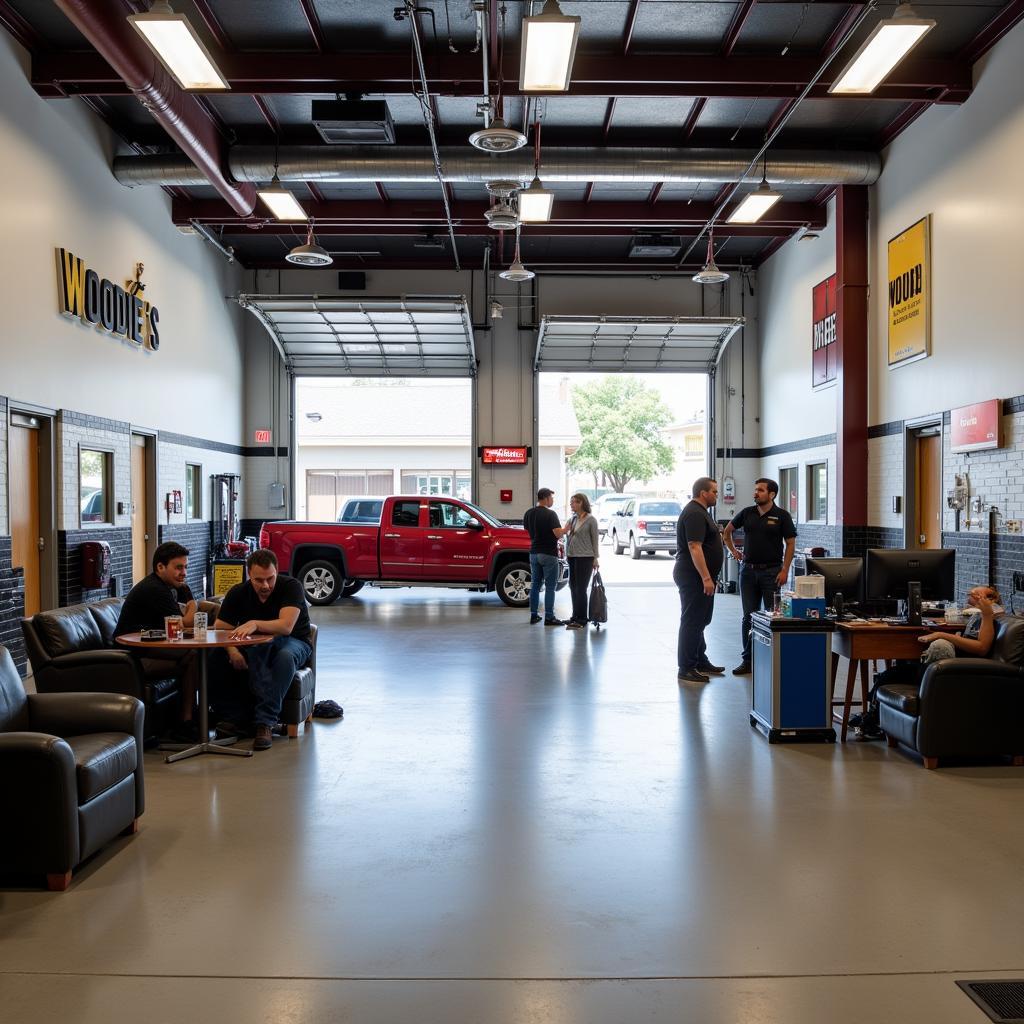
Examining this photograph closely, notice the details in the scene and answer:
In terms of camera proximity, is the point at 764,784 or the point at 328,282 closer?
the point at 764,784

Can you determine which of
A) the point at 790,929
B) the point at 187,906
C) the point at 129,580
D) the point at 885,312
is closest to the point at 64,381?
the point at 129,580

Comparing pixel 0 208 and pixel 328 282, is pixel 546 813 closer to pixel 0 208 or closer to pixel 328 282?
pixel 0 208

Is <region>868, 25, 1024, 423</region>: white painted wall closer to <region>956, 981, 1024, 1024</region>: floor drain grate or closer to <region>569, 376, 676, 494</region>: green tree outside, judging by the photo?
<region>956, 981, 1024, 1024</region>: floor drain grate

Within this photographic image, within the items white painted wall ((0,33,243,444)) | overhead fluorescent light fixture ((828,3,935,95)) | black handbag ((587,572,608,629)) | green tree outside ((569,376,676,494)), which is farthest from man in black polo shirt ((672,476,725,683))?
green tree outside ((569,376,676,494))

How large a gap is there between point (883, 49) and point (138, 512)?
393 inches

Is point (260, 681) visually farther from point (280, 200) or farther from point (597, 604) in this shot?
point (280, 200)

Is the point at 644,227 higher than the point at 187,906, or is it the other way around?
the point at 644,227

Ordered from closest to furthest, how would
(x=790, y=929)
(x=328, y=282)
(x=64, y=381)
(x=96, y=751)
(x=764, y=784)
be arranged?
(x=790, y=929) < (x=96, y=751) < (x=764, y=784) < (x=64, y=381) < (x=328, y=282)

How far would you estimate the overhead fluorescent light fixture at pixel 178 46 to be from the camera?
631 cm

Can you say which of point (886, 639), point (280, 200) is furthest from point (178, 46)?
point (886, 639)

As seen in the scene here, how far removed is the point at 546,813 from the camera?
15.3 feet

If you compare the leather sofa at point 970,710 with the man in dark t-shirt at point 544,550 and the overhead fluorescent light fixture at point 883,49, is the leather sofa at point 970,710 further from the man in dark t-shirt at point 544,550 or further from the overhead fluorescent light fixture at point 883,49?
the man in dark t-shirt at point 544,550

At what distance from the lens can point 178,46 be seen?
22.1ft

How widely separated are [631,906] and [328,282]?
596 inches
